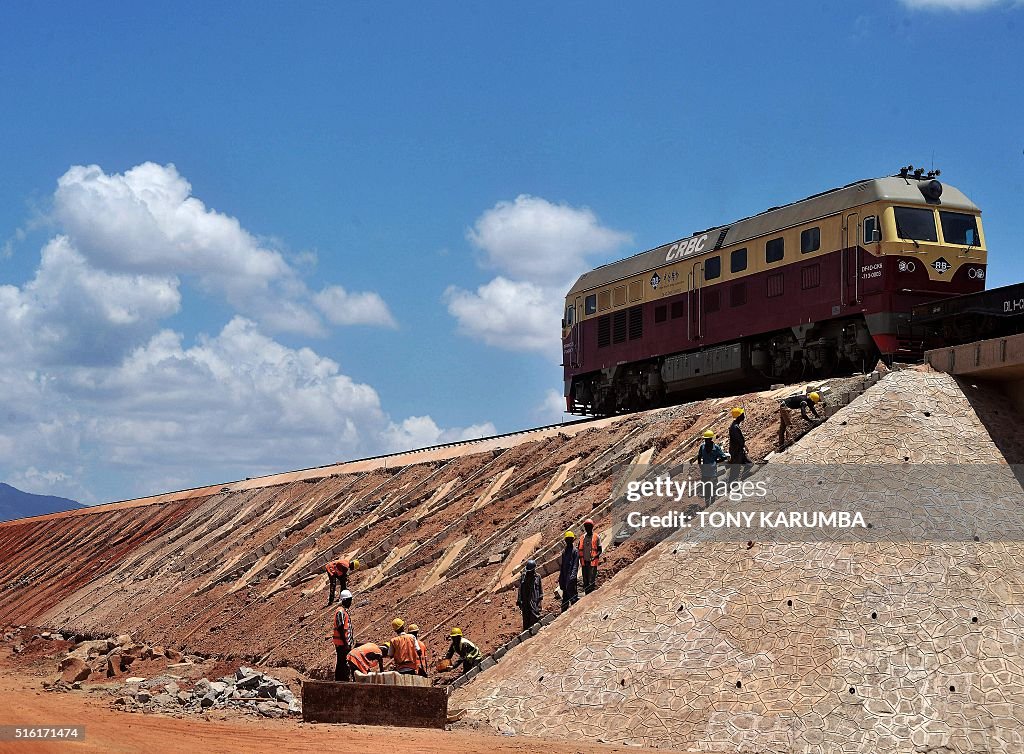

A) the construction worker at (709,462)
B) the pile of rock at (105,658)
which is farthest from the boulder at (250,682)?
the construction worker at (709,462)

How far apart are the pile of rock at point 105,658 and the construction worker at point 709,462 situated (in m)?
12.9

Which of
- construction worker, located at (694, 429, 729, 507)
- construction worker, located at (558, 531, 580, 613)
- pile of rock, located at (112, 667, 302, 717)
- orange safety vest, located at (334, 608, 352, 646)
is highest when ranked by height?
construction worker, located at (694, 429, 729, 507)

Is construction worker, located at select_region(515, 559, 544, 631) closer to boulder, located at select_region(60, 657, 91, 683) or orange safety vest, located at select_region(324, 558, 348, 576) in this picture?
orange safety vest, located at select_region(324, 558, 348, 576)

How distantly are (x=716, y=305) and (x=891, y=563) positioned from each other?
13654mm

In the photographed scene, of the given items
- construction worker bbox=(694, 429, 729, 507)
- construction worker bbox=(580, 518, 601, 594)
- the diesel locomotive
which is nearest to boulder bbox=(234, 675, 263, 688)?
construction worker bbox=(580, 518, 601, 594)

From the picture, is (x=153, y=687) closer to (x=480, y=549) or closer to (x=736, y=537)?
(x=480, y=549)

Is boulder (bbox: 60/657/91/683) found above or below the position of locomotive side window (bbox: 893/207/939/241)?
below

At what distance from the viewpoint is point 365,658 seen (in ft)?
61.1

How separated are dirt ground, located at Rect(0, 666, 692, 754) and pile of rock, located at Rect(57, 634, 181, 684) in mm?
7209

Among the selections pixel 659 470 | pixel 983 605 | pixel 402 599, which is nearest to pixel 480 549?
pixel 402 599

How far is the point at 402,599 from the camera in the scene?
25469mm

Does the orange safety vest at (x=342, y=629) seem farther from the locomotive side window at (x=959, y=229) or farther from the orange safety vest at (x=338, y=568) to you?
the locomotive side window at (x=959, y=229)

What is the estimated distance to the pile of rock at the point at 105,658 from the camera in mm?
25953

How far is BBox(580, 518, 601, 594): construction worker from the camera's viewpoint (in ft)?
66.7
